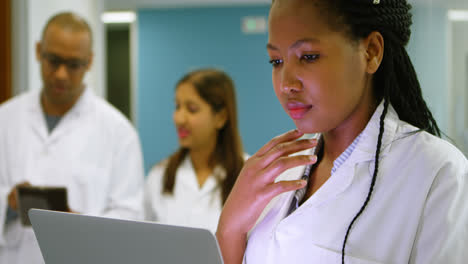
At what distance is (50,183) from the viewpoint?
165 centimetres

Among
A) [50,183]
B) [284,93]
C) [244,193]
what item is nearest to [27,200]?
[50,183]

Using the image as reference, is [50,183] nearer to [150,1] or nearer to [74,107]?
[74,107]

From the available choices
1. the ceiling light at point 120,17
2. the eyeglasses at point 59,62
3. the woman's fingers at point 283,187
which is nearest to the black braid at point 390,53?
the woman's fingers at point 283,187

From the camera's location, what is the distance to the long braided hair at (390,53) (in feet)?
2.37

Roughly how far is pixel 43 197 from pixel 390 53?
1.14 metres

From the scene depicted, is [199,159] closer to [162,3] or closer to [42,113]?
[42,113]

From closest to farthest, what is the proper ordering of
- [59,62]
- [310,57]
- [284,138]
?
[310,57] < [284,138] < [59,62]

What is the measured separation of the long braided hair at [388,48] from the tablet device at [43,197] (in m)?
0.99

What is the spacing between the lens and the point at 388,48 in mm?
757

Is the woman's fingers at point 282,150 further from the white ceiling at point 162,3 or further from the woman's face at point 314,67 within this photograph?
the white ceiling at point 162,3

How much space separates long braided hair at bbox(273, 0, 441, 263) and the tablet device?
99cm

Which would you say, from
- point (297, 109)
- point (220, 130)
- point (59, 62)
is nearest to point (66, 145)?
point (59, 62)

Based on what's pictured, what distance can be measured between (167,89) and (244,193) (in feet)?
9.66

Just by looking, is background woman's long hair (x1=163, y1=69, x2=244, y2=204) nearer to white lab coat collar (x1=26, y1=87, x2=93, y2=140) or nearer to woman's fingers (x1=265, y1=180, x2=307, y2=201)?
white lab coat collar (x1=26, y1=87, x2=93, y2=140)
